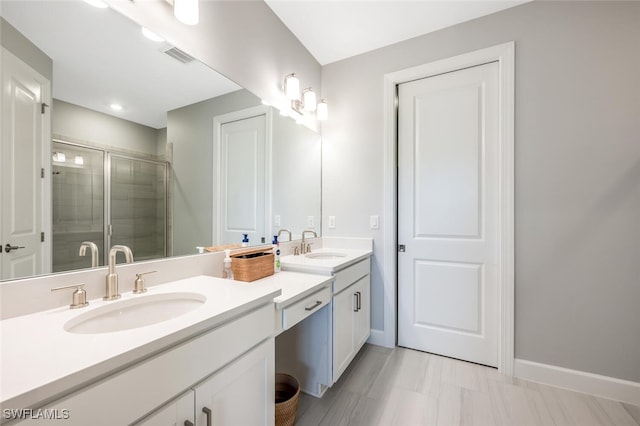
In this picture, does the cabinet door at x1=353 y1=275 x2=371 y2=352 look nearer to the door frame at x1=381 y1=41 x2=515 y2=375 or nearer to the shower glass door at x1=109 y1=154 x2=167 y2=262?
the door frame at x1=381 y1=41 x2=515 y2=375

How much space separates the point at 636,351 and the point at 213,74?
2.96m

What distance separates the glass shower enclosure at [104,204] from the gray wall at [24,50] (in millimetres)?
246

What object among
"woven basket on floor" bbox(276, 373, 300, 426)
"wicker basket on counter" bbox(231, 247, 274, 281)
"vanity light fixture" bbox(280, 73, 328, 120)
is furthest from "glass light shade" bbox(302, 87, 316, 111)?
"woven basket on floor" bbox(276, 373, 300, 426)

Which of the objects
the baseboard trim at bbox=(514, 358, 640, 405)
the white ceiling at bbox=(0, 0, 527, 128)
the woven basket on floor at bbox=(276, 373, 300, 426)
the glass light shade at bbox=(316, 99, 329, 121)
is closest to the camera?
the white ceiling at bbox=(0, 0, 527, 128)

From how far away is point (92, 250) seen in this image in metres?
0.99

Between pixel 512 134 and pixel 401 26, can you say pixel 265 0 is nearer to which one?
pixel 401 26

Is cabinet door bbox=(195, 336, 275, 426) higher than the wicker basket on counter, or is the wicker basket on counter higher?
the wicker basket on counter

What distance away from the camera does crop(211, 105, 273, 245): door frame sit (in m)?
1.52

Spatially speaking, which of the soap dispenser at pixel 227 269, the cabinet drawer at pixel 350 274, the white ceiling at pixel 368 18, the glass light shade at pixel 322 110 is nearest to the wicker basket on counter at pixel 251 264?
the soap dispenser at pixel 227 269

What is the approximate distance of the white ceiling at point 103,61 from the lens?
0.88 meters

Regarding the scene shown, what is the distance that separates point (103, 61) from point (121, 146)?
12.9 inches

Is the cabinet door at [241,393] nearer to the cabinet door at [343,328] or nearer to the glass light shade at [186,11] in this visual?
the cabinet door at [343,328]

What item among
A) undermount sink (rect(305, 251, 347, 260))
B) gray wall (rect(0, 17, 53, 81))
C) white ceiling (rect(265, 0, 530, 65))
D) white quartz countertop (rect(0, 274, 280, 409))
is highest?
white ceiling (rect(265, 0, 530, 65))

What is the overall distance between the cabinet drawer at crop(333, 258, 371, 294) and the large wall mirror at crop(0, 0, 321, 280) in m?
0.65
